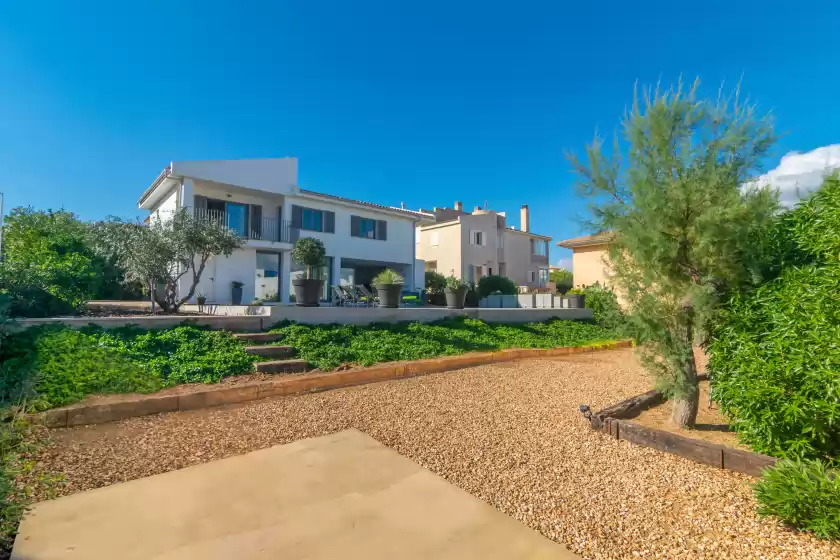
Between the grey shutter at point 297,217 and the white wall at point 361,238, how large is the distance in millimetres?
200

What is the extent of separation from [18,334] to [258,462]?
5.05m

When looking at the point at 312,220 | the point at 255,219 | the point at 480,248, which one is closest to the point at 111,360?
the point at 255,219

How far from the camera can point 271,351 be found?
6.88 meters

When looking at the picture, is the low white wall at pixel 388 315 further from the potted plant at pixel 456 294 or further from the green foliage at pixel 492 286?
the green foliage at pixel 492 286

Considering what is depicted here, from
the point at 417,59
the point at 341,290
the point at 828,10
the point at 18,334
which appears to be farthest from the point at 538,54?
the point at 18,334

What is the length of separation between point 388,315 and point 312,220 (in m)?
11.1

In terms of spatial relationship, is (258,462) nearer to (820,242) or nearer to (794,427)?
(794,427)

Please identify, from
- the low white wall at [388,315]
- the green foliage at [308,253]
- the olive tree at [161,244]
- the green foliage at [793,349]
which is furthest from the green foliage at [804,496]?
the green foliage at [308,253]

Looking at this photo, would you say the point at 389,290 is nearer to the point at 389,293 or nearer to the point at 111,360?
the point at 389,293

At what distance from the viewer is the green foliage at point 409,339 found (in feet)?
23.8

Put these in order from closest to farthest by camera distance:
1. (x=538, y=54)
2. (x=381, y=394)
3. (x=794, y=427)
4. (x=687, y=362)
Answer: (x=794, y=427) < (x=687, y=362) < (x=381, y=394) < (x=538, y=54)

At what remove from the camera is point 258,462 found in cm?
326

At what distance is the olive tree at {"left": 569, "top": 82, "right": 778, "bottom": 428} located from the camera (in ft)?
11.1

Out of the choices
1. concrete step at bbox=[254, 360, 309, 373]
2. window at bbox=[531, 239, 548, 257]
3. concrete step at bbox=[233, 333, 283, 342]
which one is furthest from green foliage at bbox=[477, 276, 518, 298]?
concrete step at bbox=[254, 360, 309, 373]
